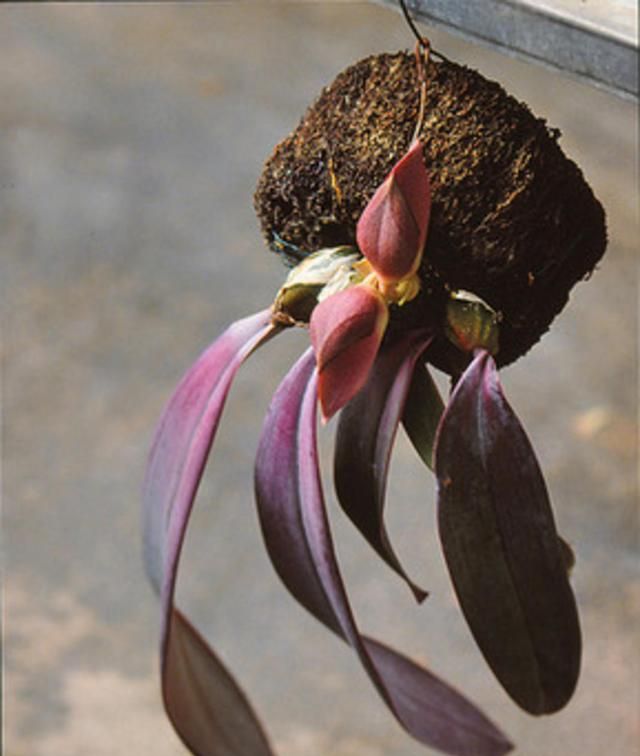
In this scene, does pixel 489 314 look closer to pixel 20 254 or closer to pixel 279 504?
pixel 279 504

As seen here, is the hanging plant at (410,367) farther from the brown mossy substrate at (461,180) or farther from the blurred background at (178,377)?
the blurred background at (178,377)

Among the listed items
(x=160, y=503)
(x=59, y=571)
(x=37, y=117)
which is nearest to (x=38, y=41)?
(x=37, y=117)

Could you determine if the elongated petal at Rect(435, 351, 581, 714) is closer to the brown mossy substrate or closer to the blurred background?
the brown mossy substrate

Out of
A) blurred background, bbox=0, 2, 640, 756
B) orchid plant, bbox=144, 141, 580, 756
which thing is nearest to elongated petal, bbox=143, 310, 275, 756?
orchid plant, bbox=144, 141, 580, 756

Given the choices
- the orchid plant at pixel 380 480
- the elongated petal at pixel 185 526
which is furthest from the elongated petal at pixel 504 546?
the elongated petal at pixel 185 526

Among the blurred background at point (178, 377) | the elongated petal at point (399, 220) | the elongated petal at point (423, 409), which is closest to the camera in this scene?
the elongated petal at point (399, 220)

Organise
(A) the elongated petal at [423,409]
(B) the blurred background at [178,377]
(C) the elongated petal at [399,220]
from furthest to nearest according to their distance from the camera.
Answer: (B) the blurred background at [178,377]
(A) the elongated petal at [423,409]
(C) the elongated petal at [399,220]

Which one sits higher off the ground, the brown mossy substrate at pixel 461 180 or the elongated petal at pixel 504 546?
the brown mossy substrate at pixel 461 180
